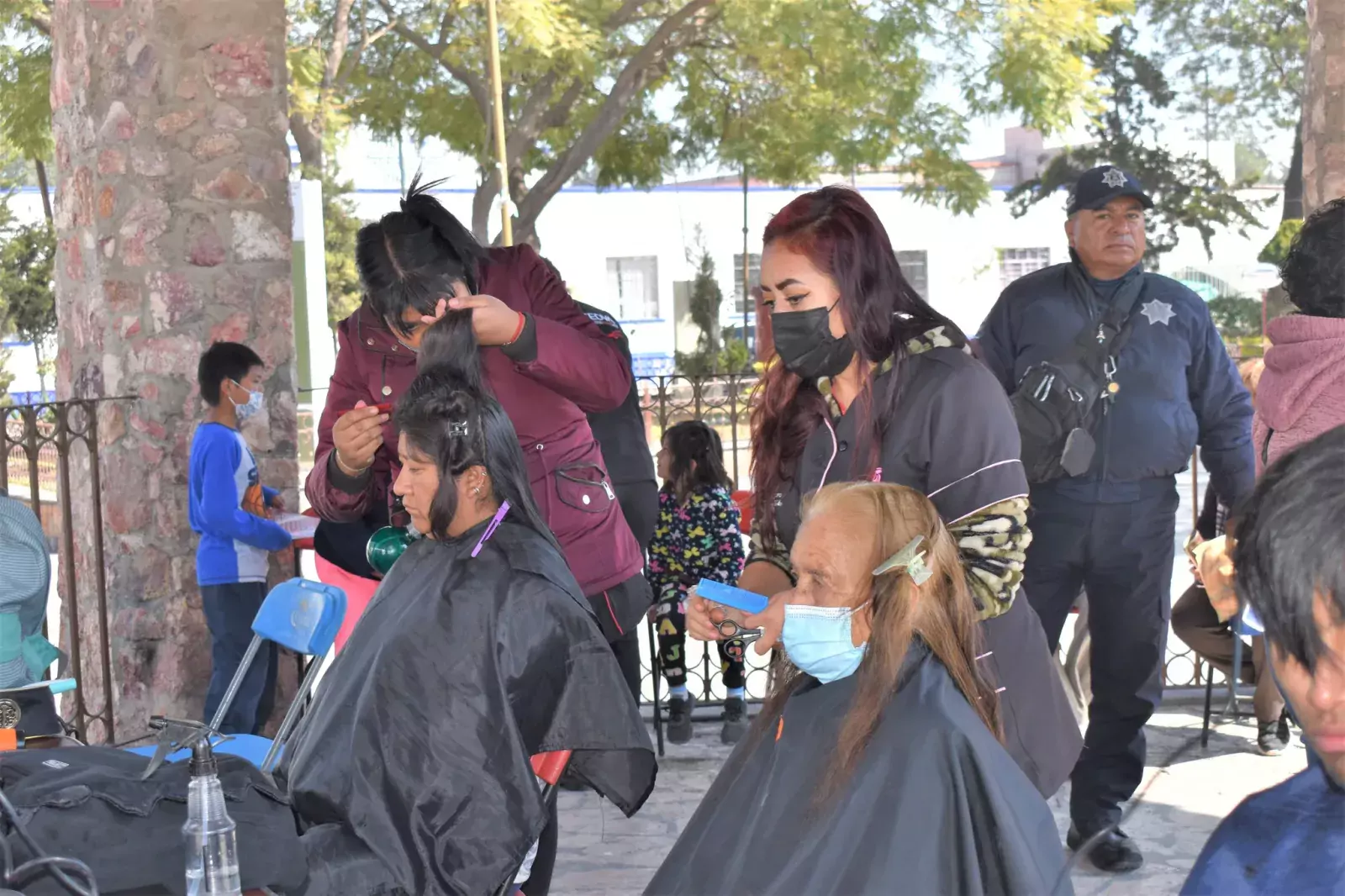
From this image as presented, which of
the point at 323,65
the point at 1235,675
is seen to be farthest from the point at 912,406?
the point at 323,65

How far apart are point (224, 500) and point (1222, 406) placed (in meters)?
3.04

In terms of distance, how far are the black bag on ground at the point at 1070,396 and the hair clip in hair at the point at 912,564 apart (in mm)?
1344

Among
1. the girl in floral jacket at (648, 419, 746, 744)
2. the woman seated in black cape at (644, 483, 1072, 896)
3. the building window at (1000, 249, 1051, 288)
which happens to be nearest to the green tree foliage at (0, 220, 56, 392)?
the girl in floral jacket at (648, 419, 746, 744)

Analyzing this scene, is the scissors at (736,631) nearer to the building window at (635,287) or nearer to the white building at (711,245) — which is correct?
the white building at (711,245)

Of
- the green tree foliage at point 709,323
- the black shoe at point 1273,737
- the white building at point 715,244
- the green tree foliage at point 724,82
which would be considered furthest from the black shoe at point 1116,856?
the white building at point 715,244

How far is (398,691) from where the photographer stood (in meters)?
2.70

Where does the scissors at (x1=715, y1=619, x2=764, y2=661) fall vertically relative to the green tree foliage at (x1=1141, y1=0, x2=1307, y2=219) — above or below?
below

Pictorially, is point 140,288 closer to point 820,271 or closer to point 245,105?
point 245,105

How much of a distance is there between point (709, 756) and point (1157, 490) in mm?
2147

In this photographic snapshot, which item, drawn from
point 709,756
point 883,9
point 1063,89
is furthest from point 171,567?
point 1063,89

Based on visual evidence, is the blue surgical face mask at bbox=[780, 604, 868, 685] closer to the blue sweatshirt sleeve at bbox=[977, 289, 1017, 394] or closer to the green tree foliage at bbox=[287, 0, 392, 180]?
the blue sweatshirt sleeve at bbox=[977, 289, 1017, 394]

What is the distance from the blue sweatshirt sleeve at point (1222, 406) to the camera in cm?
359

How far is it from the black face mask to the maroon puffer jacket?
2.17ft

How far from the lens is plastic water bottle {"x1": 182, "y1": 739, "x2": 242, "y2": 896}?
2.01 metres
